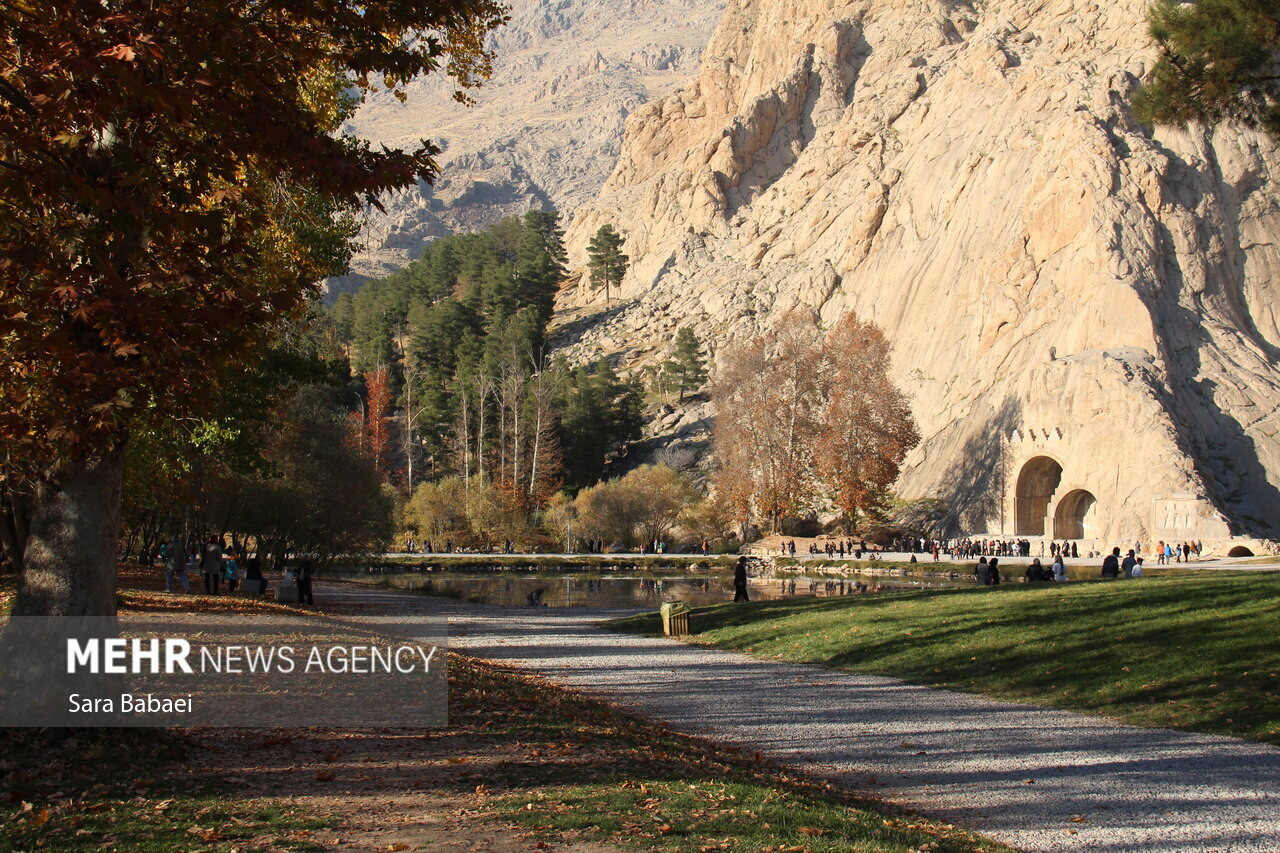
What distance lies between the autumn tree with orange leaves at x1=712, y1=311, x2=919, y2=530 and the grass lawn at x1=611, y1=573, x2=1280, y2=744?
110 feet

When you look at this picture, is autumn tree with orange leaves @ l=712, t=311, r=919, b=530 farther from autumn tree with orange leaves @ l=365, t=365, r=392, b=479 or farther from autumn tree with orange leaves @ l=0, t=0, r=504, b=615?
autumn tree with orange leaves @ l=0, t=0, r=504, b=615

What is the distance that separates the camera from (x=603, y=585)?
42.3 m

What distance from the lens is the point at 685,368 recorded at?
90.4m

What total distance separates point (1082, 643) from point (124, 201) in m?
13.8

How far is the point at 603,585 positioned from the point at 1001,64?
66.5m

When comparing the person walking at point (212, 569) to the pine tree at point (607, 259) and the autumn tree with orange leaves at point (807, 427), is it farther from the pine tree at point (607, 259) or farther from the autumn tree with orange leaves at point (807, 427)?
the pine tree at point (607, 259)

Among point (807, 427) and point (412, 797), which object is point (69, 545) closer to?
point (412, 797)

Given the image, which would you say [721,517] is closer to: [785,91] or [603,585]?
[603,585]

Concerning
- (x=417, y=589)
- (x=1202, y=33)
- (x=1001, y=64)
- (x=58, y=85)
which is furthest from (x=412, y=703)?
(x=1001, y=64)

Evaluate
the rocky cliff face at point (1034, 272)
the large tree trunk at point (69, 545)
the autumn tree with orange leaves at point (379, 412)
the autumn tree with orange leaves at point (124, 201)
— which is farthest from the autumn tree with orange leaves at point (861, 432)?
the large tree trunk at point (69, 545)

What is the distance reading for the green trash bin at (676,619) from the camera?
2175 centimetres

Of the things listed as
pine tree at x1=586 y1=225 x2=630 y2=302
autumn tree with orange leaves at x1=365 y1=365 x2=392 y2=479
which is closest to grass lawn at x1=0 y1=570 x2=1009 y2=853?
autumn tree with orange leaves at x1=365 y1=365 x2=392 y2=479

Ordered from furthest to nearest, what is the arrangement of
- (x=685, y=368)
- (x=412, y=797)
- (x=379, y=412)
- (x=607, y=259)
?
(x=607, y=259) → (x=685, y=368) → (x=379, y=412) → (x=412, y=797)

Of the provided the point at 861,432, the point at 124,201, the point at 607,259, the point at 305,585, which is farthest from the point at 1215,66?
the point at 607,259
